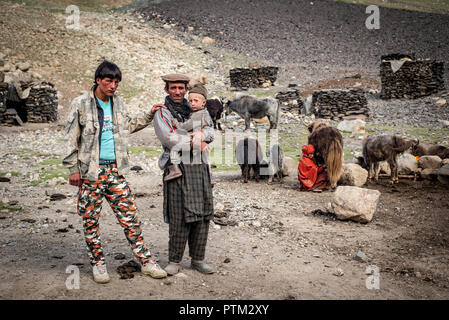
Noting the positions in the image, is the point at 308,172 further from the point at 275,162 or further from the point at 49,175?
the point at 49,175

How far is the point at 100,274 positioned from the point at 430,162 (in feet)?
21.7

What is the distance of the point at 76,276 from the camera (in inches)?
136

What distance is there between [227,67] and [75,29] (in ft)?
32.7

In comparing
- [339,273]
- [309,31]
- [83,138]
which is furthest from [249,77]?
[83,138]

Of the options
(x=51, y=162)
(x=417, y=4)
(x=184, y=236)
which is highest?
(x=417, y=4)

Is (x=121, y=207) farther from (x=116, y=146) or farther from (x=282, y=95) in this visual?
(x=282, y=95)

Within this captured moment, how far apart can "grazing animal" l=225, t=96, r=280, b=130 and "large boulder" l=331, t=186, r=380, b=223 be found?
324 inches

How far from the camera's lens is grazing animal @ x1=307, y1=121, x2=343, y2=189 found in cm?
697

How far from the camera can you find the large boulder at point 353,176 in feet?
23.8

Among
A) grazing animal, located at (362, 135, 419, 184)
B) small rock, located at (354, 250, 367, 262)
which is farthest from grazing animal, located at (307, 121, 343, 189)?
small rock, located at (354, 250, 367, 262)

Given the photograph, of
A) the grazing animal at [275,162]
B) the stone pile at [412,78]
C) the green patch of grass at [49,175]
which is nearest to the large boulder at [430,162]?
the grazing animal at [275,162]

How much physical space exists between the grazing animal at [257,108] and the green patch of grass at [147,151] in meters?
3.77

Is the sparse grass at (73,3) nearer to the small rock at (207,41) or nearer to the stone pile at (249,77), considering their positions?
the small rock at (207,41)

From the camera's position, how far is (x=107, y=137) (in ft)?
11.1
